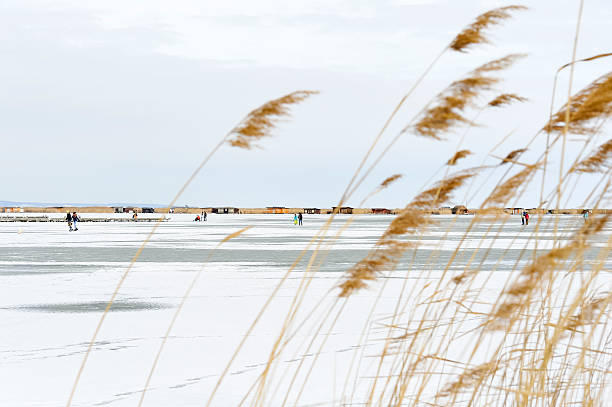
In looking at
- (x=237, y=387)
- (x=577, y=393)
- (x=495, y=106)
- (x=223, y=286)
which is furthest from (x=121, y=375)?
(x=223, y=286)

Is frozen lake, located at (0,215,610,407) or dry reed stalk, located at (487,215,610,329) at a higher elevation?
dry reed stalk, located at (487,215,610,329)

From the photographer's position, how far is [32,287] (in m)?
15.1

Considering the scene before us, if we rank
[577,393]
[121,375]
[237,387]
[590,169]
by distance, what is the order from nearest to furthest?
[590,169] < [577,393] < [237,387] < [121,375]

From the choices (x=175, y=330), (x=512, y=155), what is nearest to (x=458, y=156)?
(x=512, y=155)

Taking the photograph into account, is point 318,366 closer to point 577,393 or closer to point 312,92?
point 577,393

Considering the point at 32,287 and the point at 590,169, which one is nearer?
the point at 590,169

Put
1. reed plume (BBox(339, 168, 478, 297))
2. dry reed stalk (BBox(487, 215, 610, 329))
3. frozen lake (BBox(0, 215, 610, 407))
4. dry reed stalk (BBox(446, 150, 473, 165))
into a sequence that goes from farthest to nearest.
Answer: frozen lake (BBox(0, 215, 610, 407)) → dry reed stalk (BBox(446, 150, 473, 165)) → reed plume (BBox(339, 168, 478, 297)) → dry reed stalk (BBox(487, 215, 610, 329))

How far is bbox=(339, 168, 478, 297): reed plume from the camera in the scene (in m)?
2.44

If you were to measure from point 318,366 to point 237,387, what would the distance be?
3.71 feet

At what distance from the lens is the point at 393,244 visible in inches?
98.6

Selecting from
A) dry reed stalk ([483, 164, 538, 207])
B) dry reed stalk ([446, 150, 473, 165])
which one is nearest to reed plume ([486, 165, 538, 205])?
dry reed stalk ([483, 164, 538, 207])

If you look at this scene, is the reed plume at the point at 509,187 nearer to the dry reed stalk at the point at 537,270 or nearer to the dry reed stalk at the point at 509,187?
the dry reed stalk at the point at 509,187

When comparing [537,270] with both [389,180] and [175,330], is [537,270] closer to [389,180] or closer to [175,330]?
[389,180]

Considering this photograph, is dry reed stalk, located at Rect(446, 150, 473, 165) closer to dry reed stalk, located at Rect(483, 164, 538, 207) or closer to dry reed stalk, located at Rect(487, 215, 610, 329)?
dry reed stalk, located at Rect(483, 164, 538, 207)
